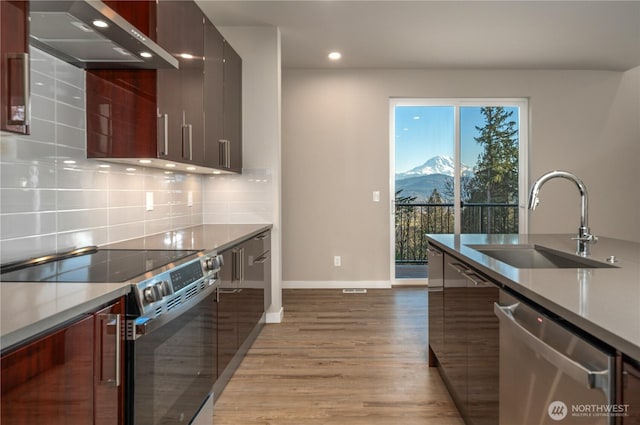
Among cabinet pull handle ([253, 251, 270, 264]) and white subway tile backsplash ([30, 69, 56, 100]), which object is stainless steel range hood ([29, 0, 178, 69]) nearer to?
white subway tile backsplash ([30, 69, 56, 100])

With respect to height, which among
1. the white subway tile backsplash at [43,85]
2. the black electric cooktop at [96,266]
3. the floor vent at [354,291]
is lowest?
the floor vent at [354,291]

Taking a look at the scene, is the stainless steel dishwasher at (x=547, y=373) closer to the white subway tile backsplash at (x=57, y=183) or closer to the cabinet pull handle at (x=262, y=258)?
the white subway tile backsplash at (x=57, y=183)

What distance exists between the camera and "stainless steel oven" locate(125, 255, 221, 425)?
1.28 metres

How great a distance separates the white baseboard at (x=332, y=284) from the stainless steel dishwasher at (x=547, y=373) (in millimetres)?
3638

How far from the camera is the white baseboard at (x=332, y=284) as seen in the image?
5.01 meters

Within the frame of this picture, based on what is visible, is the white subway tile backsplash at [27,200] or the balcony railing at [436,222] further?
the balcony railing at [436,222]

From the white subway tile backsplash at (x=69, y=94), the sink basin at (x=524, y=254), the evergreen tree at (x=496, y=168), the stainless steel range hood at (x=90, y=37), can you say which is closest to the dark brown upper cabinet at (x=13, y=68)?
the stainless steel range hood at (x=90, y=37)

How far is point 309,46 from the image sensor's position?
4230 millimetres

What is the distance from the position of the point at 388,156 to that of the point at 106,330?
430cm

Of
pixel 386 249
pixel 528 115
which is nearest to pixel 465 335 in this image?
pixel 386 249

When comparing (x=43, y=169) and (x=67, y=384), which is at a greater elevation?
(x=43, y=169)

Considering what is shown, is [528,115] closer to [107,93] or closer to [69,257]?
[107,93]

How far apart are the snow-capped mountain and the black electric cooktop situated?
383 centimetres

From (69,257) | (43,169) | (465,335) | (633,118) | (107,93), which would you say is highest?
(633,118)
